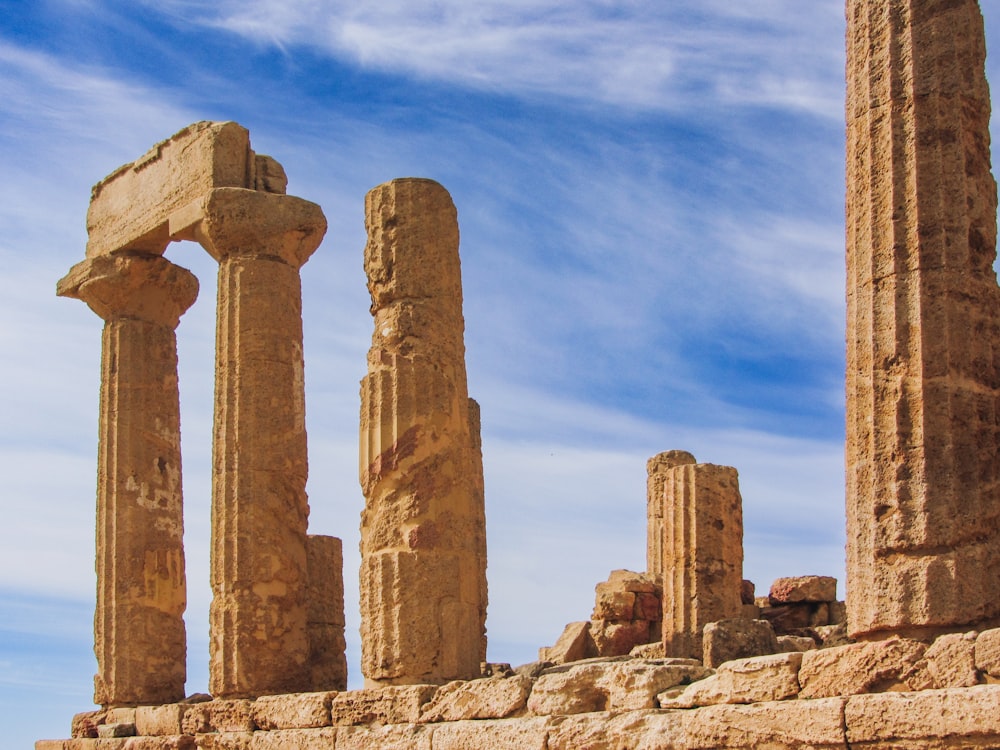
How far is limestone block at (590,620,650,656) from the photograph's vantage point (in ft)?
90.0

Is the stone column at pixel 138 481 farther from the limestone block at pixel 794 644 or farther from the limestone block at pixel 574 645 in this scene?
the limestone block at pixel 794 644

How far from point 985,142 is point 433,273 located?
5.96 meters

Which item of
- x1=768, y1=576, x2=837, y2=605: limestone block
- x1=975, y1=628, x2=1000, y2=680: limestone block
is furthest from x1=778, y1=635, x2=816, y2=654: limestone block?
x1=768, y1=576, x2=837, y2=605: limestone block

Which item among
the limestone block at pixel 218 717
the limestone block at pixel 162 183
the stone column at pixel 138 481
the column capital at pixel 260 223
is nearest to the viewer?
the limestone block at pixel 218 717

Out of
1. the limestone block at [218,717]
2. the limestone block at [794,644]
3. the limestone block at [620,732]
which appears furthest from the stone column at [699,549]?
the limestone block at [620,732]

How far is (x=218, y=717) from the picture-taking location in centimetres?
1923

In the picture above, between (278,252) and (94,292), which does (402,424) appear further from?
(94,292)

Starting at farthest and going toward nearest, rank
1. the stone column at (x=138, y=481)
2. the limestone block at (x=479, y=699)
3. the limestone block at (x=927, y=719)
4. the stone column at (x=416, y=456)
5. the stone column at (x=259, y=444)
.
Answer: the stone column at (x=138, y=481) < the stone column at (x=259, y=444) < the stone column at (x=416, y=456) < the limestone block at (x=479, y=699) < the limestone block at (x=927, y=719)

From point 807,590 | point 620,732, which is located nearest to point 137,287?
point 620,732

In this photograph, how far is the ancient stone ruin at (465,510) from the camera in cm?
1309

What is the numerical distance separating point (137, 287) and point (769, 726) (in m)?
12.2

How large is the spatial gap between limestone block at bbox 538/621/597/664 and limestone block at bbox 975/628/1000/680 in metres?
15.0

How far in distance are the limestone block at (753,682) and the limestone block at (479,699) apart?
1.97 meters

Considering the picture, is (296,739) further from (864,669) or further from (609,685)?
(864,669)
